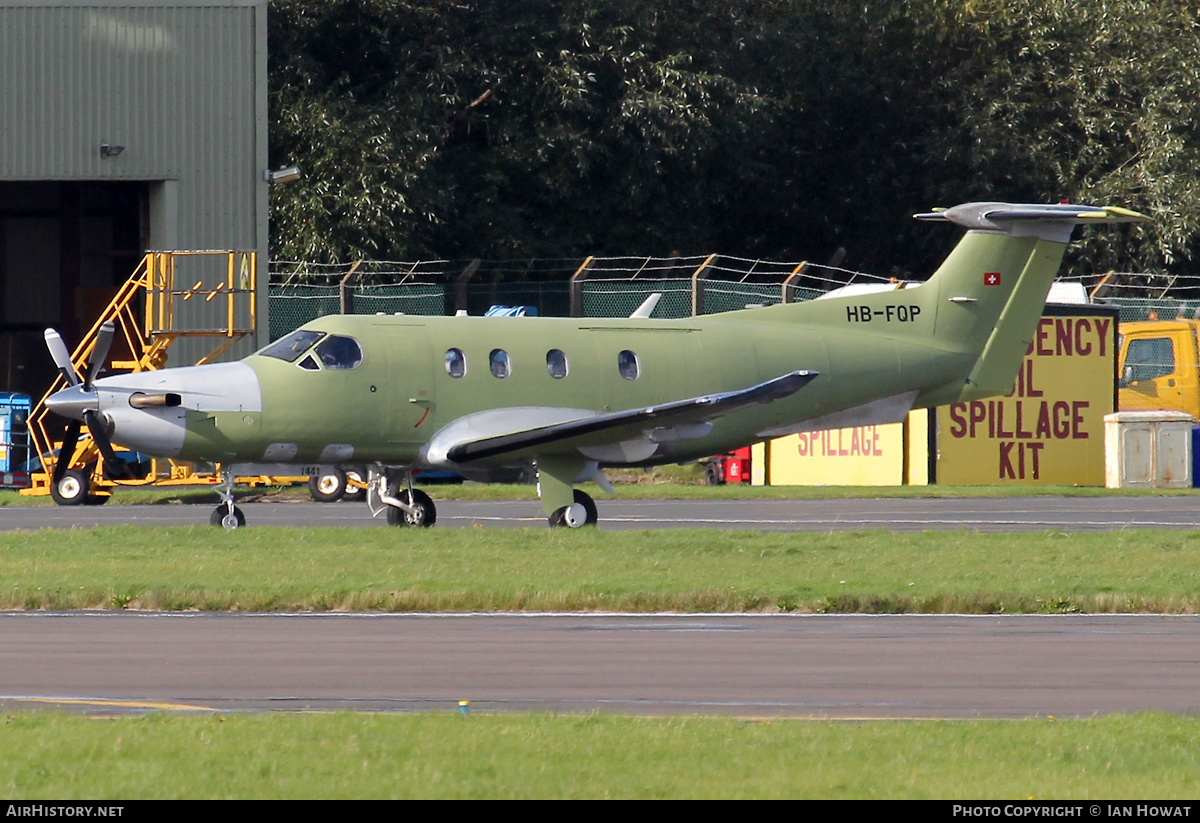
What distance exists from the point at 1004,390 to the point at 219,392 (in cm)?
1109

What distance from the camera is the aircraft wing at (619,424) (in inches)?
830

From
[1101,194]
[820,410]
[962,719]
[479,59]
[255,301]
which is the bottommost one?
[962,719]

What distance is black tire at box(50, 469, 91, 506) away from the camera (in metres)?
28.1

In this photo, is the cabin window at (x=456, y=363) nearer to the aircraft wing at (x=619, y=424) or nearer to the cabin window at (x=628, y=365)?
the aircraft wing at (x=619, y=424)

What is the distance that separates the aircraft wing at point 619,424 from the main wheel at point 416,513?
1030 mm

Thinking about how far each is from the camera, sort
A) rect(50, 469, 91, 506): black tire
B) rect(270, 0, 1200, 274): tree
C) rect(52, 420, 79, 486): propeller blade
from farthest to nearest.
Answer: rect(270, 0, 1200, 274): tree → rect(50, 469, 91, 506): black tire → rect(52, 420, 79, 486): propeller blade

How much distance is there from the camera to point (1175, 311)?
4000 centimetres

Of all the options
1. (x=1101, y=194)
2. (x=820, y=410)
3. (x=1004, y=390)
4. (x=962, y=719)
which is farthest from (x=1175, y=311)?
(x=962, y=719)

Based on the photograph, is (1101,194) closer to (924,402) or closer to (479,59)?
(479,59)

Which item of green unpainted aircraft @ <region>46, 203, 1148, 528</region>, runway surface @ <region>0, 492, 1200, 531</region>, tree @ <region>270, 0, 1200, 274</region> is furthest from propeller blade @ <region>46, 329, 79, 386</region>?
tree @ <region>270, 0, 1200, 274</region>

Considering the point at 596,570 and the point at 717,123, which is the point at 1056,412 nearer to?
the point at 717,123

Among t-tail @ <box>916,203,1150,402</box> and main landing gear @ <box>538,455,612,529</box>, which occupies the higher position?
t-tail @ <box>916,203,1150,402</box>

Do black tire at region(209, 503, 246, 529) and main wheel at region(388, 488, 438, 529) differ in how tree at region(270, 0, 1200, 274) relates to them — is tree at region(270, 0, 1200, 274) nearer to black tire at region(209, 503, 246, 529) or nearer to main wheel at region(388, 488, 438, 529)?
main wheel at region(388, 488, 438, 529)

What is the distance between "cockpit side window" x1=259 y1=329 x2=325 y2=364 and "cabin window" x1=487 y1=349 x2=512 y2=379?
219cm
